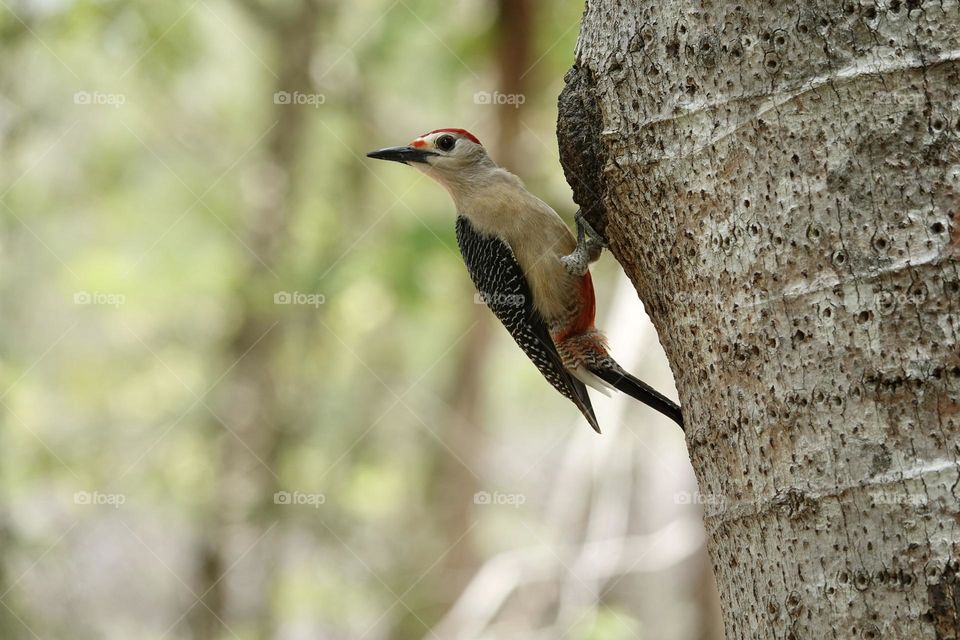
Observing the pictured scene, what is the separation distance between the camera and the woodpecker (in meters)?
4.12

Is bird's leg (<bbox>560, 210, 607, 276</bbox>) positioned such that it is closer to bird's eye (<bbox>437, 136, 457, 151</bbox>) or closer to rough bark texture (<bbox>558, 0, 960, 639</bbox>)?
→ bird's eye (<bbox>437, 136, 457, 151</bbox>)

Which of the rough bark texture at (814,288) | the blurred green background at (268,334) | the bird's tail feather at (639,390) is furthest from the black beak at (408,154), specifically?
the rough bark texture at (814,288)

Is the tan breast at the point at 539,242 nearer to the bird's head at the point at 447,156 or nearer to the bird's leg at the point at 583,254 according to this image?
the bird's leg at the point at 583,254

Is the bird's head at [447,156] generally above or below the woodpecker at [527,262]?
above

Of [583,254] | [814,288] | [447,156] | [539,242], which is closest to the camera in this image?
[814,288]

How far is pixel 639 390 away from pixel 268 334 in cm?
505

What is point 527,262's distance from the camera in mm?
4180

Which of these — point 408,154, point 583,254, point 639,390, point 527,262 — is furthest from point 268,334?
point 639,390

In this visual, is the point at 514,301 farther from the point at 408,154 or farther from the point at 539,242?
the point at 408,154

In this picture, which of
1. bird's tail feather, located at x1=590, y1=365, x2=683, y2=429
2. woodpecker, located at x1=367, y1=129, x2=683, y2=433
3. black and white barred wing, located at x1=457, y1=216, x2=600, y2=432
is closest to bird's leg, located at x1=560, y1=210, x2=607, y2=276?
woodpecker, located at x1=367, y1=129, x2=683, y2=433

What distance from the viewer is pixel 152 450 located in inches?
332

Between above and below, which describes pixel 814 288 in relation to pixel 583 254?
below

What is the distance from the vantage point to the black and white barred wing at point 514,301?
13.7 feet

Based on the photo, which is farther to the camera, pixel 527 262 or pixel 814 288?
pixel 527 262
